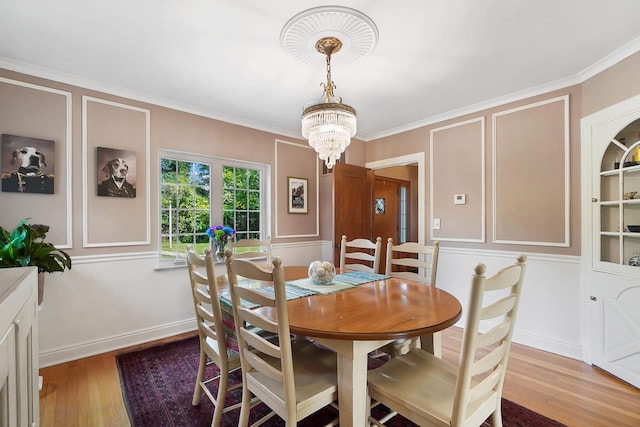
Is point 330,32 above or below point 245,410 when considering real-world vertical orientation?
above

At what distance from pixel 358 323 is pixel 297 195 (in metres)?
2.84

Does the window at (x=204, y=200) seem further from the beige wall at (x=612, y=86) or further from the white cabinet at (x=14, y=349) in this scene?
the beige wall at (x=612, y=86)

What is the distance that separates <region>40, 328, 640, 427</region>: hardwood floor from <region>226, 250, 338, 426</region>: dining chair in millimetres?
1038

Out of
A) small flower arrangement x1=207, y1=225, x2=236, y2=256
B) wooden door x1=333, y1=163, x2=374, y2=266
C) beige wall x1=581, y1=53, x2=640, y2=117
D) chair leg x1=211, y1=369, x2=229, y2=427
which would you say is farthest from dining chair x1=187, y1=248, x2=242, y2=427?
beige wall x1=581, y1=53, x2=640, y2=117

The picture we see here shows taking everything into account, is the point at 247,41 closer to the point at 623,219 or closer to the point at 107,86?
the point at 107,86

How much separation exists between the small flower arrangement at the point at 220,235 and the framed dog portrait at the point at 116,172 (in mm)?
794

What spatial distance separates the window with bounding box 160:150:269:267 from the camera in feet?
10.2

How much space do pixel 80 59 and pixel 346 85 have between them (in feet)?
6.95

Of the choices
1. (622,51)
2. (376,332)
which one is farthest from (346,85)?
(376,332)

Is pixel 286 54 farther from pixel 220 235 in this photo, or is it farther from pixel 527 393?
pixel 527 393

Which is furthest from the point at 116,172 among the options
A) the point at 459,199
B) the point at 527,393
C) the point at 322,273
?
the point at 527,393

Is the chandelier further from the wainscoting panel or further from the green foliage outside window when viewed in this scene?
the wainscoting panel

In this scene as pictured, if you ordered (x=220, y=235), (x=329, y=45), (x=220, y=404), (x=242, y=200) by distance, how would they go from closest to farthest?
(x=220, y=404) < (x=329, y=45) < (x=220, y=235) < (x=242, y=200)

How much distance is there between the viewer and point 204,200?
3.32 meters
